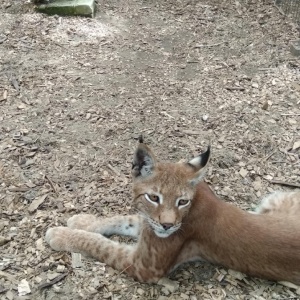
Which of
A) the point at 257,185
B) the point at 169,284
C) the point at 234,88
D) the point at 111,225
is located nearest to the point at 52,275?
the point at 111,225

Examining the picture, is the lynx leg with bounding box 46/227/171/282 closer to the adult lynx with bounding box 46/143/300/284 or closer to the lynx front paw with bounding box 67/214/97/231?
the adult lynx with bounding box 46/143/300/284

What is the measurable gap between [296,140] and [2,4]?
187 inches

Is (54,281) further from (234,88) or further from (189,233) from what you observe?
(234,88)

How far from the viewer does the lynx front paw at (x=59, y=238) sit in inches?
175

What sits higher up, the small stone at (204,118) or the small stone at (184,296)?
the small stone at (204,118)

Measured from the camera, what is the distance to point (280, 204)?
479 centimetres

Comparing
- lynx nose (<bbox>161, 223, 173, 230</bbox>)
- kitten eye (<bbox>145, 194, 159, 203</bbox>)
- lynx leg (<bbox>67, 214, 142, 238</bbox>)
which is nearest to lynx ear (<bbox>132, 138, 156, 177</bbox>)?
kitten eye (<bbox>145, 194, 159, 203</bbox>)

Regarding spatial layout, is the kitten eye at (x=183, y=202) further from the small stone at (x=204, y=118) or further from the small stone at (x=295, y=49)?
the small stone at (x=295, y=49)

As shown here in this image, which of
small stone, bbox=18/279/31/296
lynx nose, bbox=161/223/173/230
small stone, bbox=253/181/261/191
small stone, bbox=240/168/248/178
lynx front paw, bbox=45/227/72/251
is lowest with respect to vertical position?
small stone, bbox=18/279/31/296

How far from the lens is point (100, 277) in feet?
13.9

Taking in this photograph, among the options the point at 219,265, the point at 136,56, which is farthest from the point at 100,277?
the point at 136,56

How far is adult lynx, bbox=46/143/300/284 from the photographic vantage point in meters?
4.01

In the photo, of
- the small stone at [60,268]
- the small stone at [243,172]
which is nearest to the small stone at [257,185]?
the small stone at [243,172]

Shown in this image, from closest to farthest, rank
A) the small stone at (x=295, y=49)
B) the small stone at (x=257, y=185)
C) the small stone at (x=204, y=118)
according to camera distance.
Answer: the small stone at (x=257, y=185), the small stone at (x=204, y=118), the small stone at (x=295, y=49)
